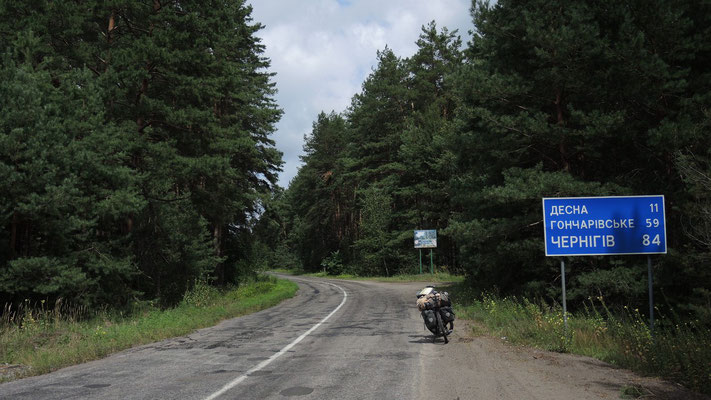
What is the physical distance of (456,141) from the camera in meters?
18.1

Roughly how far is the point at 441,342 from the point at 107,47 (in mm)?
17751

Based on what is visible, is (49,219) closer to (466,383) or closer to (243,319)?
(243,319)

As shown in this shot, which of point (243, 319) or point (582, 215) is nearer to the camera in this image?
point (582, 215)

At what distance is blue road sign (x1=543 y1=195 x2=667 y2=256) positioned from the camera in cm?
969

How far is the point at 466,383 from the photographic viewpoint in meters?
6.57

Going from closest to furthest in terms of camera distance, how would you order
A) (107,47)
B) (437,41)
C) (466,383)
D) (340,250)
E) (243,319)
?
(466,383), (243,319), (107,47), (437,41), (340,250)

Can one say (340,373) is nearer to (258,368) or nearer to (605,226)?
(258,368)

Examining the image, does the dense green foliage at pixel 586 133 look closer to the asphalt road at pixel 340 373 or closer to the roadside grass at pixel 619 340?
the roadside grass at pixel 619 340

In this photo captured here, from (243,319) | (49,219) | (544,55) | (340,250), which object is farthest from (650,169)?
(340,250)

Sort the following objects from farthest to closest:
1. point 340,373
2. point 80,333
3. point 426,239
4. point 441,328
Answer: point 426,239 → point 80,333 → point 441,328 → point 340,373

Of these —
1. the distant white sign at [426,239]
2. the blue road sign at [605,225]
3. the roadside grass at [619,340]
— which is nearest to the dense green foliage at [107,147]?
the roadside grass at [619,340]

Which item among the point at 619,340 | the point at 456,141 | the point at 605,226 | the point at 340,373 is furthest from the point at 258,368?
the point at 456,141

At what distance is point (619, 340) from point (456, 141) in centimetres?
1072

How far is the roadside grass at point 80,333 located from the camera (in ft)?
28.9
